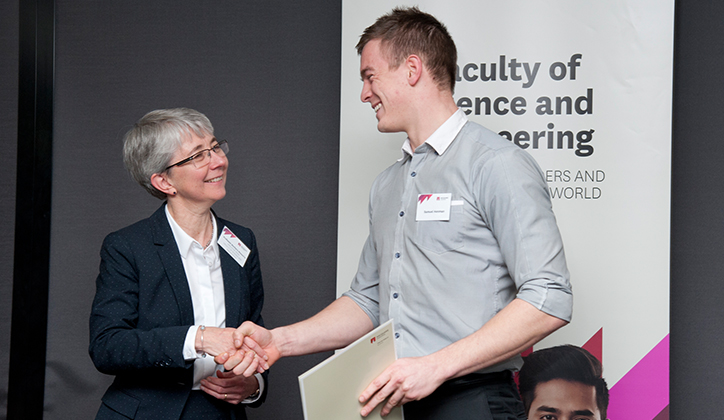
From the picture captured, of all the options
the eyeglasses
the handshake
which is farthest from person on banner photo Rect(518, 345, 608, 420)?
the eyeglasses

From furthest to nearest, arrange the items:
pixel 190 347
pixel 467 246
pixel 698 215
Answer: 1. pixel 698 215
2. pixel 190 347
3. pixel 467 246

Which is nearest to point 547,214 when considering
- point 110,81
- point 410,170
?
point 410,170

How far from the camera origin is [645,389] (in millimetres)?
2400

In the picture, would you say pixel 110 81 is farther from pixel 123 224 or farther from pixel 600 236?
pixel 600 236

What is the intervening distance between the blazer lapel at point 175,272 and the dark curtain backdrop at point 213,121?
3.85 ft

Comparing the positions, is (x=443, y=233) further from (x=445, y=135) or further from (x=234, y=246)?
(x=234, y=246)

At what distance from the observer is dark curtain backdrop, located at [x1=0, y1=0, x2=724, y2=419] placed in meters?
2.96

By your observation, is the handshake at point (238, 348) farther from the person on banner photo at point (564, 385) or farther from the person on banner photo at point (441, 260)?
the person on banner photo at point (564, 385)

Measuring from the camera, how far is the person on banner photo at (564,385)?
242 cm

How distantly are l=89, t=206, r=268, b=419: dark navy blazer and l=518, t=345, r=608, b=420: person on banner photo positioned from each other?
4.75ft

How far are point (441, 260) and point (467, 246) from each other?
3.2 inches

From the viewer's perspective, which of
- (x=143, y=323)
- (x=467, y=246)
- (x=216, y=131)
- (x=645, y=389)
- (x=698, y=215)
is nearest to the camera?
(x=467, y=246)

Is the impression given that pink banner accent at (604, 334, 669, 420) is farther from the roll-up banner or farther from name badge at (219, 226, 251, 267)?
name badge at (219, 226, 251, 267)

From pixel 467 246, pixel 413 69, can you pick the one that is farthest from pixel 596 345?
pixel 413 69
